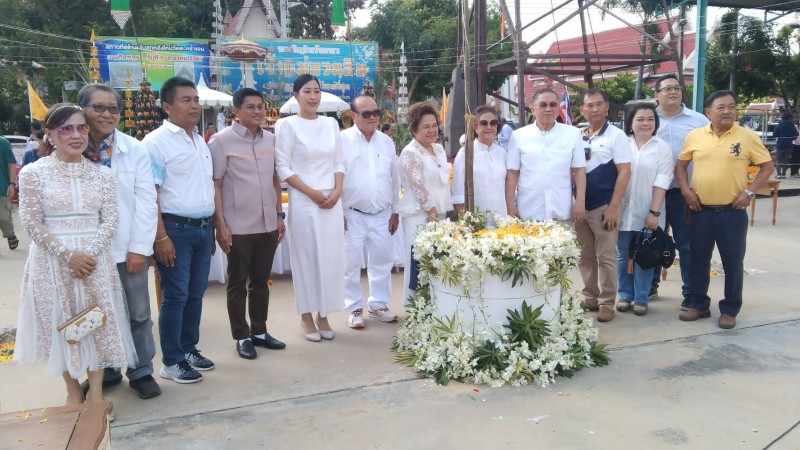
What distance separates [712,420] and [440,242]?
1.78 m

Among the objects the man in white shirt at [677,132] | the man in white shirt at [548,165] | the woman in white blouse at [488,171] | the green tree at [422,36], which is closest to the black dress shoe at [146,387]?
the woman in white blouse at [488,171]

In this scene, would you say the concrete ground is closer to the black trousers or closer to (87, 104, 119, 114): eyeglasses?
the black trousers

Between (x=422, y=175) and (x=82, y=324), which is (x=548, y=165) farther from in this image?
(x=82, y=324)

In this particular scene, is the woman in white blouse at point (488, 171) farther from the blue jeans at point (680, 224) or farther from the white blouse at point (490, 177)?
the blue jeans at point (680, 224)

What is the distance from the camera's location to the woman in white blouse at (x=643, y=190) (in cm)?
501

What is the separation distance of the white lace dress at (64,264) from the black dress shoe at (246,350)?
1.06 metres

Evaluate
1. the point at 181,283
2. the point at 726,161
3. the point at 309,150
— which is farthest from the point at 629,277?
the point at 181,283

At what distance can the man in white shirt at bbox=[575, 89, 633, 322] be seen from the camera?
190 inches

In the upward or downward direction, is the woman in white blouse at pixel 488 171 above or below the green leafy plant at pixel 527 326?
above

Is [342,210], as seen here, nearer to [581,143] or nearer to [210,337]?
[210,337]

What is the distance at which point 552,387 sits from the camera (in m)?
3.66

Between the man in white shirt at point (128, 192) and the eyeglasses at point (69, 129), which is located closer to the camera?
the eyeglasses at point (69, 129)

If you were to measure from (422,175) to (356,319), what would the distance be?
4.08 feet

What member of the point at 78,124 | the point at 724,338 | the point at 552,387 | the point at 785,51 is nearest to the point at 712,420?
the point at 552,387
